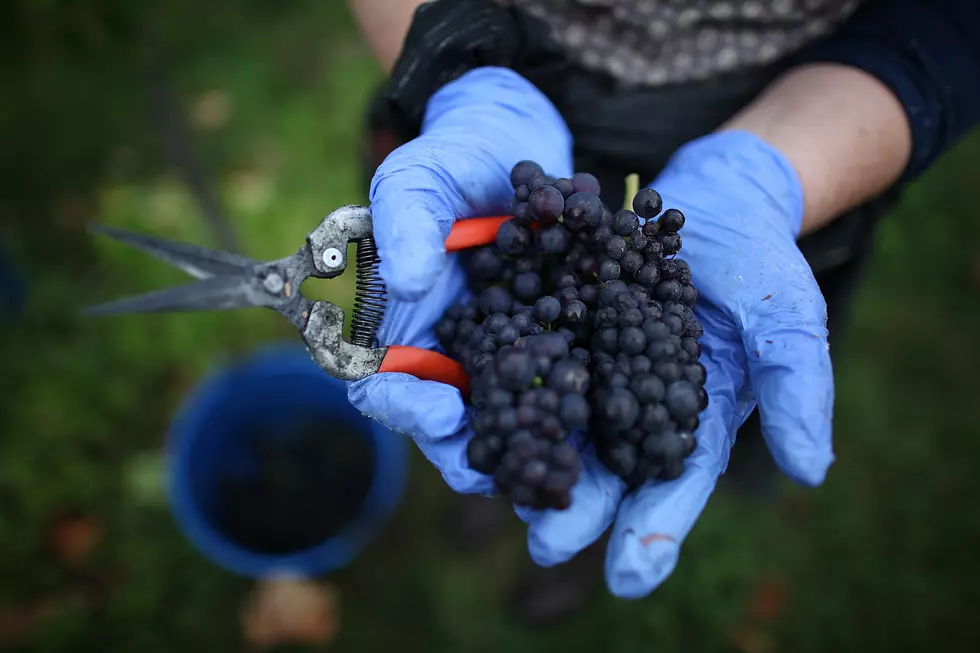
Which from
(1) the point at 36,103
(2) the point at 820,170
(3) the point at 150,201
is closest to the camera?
(2) the point at 820,170

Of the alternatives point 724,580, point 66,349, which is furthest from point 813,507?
point 66,349

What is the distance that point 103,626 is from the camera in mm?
2553

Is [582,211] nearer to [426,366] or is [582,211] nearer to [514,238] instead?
[514,238]

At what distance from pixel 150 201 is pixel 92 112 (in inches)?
30.3

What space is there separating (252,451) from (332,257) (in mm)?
1584

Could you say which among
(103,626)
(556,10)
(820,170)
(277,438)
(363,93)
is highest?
(556,10)

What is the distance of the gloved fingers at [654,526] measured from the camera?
4.15 feet

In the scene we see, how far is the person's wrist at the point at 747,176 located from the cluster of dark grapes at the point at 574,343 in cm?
34

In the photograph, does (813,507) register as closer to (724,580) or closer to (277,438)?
(724,580)

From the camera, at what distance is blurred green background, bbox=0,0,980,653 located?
8.48ft

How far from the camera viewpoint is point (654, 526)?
1275 millimetres

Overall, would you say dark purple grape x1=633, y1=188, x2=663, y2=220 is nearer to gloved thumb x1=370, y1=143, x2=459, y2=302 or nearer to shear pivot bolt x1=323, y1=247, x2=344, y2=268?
gloved thumb x1=370, y1=143, x2=459, y2=302

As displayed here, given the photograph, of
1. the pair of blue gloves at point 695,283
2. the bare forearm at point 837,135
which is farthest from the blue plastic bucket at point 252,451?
the bare forearm at point 837,135

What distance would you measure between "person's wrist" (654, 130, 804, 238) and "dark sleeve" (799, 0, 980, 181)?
1.11ft
